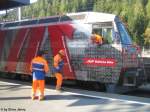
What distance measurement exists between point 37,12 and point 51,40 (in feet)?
221

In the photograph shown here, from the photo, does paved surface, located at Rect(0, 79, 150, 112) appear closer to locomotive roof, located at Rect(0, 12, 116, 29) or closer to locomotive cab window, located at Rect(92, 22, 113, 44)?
locomotive cab window, located at Rect(92, 22, 113, 44)

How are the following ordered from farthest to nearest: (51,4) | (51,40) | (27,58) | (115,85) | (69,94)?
(51,4)
(27,58)
(51,40)
(115,85)
(69,94)

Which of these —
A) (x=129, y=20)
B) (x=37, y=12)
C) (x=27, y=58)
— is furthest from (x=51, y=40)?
(x=37, y=12)

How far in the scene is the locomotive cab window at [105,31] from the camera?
55.0 feet

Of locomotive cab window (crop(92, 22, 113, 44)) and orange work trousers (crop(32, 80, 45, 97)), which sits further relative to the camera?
locomotive cab window (crop(92, 22, 113, 44))

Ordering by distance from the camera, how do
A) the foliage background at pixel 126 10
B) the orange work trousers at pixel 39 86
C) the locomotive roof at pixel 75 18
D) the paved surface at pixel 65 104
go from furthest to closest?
the foliage background at pixel 126 10 → the locomotive roof at pixel 75 18 → the orange work trousers at pixel 39 86 → the paved surface at pixel 65 104

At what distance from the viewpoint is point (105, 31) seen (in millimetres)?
16906

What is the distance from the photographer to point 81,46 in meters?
17.4

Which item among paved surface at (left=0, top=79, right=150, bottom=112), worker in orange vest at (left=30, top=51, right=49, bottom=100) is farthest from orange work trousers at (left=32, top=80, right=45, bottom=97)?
paved surface at (left=0, top=79, right=150, bottom=112)

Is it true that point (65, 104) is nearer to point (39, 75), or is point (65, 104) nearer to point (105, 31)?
point (39, 75)

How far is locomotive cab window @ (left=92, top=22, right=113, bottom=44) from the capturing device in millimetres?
16778

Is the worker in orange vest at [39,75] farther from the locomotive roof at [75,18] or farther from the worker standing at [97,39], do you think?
the locomotive roof at [75,18]

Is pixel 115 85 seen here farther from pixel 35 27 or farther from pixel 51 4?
pixel 51 4

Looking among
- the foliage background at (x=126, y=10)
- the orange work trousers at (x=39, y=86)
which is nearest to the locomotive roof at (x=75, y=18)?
the orange work trousers at (x=39, y=86)
